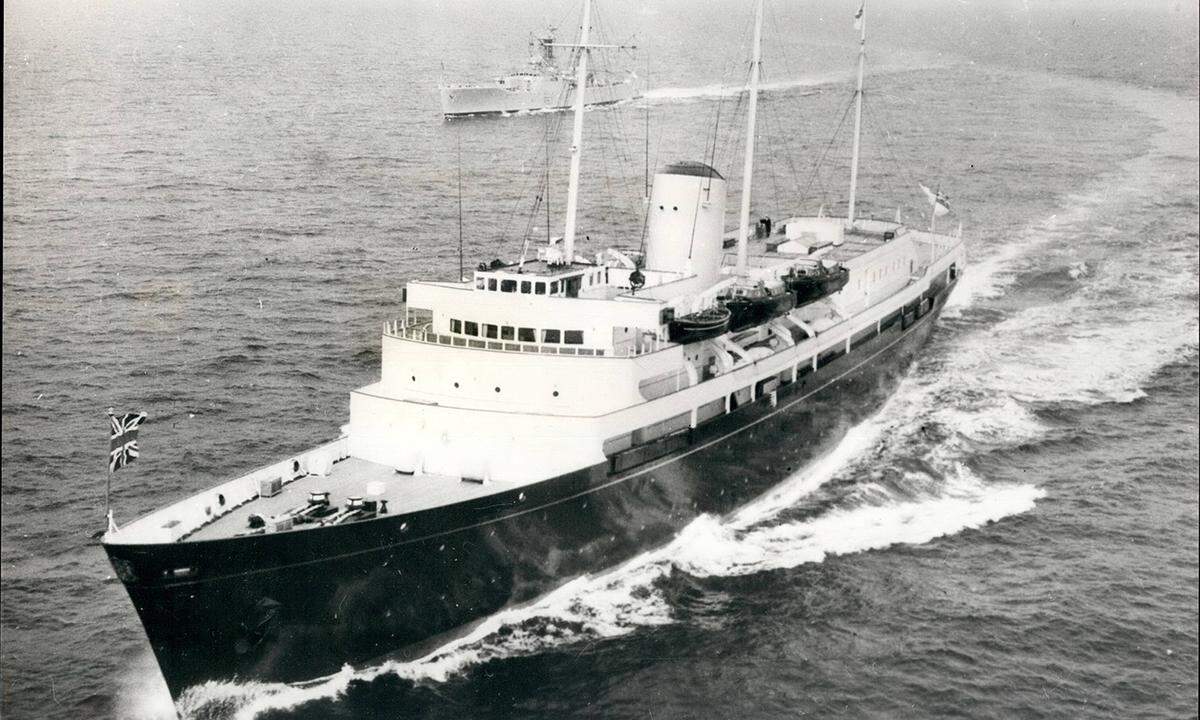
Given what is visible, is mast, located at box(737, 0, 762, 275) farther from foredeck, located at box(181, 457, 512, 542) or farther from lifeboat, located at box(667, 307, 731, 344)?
foredeck, located at box(181, 457, 512, 542)

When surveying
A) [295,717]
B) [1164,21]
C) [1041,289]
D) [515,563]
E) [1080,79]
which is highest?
[1164,21]

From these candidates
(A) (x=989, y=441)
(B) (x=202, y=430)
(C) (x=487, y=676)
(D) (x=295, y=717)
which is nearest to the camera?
(D) (x=295, y=717)

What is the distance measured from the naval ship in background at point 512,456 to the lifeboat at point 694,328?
7cm

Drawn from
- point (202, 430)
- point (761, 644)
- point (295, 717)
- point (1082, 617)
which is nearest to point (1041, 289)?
point (1082, 617)

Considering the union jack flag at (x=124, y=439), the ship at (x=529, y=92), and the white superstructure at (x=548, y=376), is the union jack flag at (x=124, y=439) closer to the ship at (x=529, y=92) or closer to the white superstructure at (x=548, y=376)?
the white superstructure at (x=548, y=376)

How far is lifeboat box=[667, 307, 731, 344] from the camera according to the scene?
89.8 ft

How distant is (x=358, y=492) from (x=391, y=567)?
289 cm

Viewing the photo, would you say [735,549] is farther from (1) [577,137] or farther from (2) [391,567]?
(1) [577,137]

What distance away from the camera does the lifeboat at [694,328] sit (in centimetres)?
2736

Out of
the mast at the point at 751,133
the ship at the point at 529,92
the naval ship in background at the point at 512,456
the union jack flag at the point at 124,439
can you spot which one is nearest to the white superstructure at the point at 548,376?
the naval ship in background at the point at 512,456

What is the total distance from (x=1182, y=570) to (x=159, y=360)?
31.2 m

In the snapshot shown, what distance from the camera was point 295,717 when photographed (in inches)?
795

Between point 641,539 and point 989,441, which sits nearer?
point 641,539

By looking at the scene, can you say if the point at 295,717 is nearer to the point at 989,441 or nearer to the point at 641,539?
the point at 641,539
